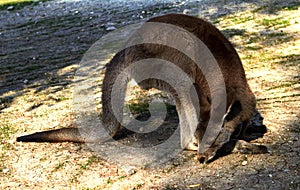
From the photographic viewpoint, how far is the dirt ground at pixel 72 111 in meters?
3.17

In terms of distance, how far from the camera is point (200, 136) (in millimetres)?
3242

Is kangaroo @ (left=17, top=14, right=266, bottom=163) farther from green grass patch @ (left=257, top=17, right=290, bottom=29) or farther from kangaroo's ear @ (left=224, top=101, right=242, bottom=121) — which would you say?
green grass patch @ (left=257, top=17, right=290, bottom=29)

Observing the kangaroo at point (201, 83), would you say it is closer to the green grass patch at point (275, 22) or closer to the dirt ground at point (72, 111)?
the dirt ground at point (72, 111)

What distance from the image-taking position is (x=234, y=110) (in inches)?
128

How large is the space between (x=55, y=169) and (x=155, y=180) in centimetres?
79

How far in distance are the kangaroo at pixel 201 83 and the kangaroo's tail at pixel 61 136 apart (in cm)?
25

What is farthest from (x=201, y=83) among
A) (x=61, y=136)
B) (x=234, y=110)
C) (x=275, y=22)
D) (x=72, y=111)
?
(x=275, y=22)

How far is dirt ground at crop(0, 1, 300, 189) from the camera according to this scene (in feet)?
10.4

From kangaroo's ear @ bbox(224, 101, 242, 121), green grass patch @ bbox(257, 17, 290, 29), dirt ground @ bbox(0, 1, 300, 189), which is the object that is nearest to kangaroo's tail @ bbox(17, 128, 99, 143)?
dirt ground @ bbox(0, 1, 300, 189)

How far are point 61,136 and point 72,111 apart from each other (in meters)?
0.83

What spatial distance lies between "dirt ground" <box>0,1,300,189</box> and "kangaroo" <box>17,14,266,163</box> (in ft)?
0.73

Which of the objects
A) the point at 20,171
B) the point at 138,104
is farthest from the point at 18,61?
the point at 20,171

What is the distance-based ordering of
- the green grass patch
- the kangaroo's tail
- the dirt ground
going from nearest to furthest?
the dirt ground < the kangaroo's tail < the green grass patch

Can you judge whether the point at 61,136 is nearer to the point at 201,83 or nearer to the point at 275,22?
the point at 201,83
